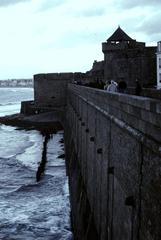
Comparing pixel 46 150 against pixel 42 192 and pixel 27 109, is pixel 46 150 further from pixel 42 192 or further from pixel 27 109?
pixel 27 109

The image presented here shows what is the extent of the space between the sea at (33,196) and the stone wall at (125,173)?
6.50 ft

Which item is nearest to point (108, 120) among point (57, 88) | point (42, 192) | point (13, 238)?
point (13, 238)

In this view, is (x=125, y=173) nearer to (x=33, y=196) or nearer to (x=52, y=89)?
(x=33, y=196)

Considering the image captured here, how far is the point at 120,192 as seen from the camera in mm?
8195

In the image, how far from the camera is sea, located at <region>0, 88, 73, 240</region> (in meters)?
14.8

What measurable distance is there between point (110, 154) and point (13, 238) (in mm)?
5817

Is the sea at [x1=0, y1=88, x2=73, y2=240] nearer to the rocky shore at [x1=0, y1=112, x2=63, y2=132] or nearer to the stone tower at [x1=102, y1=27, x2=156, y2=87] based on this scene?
the stone tower at [x1=102, y1=27, x2=156, y2=87]

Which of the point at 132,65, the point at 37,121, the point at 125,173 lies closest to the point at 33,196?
the point at 125,173

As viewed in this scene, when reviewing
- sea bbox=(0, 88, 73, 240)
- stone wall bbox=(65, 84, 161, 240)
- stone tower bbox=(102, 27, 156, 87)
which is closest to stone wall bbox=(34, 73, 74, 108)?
stone tower bbox=(102, 27, 156, 87)

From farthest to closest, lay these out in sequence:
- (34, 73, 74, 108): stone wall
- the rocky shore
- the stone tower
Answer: (34, 73, 74, 108): stone wall < the rocky shore < the stone tower

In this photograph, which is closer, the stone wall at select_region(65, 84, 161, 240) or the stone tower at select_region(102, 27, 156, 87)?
the stone wall at select_region(65, 84, 161, 240)

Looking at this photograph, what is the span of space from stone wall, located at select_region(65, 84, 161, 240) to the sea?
1.98 meters

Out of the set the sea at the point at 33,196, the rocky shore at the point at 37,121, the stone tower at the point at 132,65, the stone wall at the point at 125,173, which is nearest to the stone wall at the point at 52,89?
the rocky shore at the point at 37,121

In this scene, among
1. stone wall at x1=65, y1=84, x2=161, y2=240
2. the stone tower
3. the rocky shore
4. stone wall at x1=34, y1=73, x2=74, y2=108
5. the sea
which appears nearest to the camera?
stone wall at x1=65, y1=84, x2=161, y2=240
